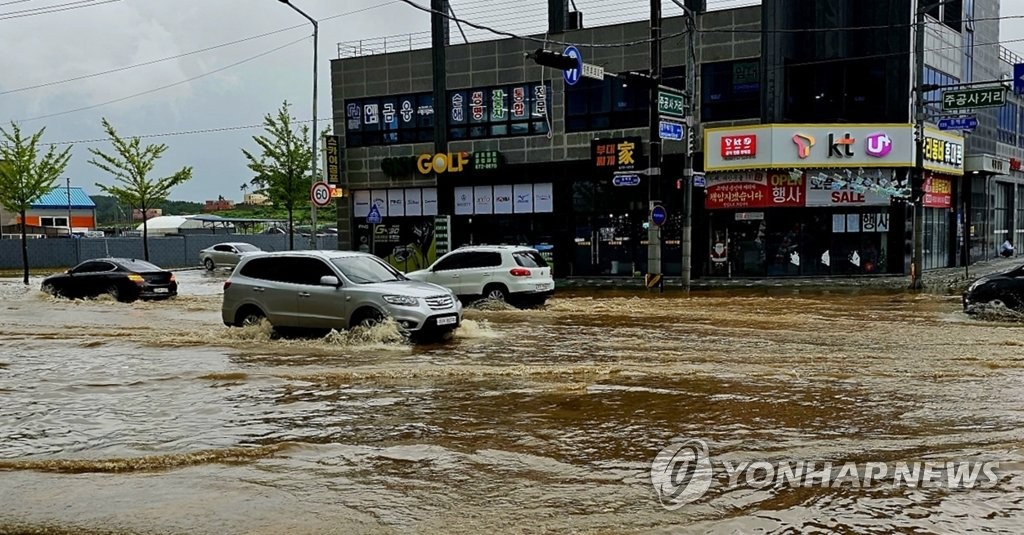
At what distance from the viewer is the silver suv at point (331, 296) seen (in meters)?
14.0

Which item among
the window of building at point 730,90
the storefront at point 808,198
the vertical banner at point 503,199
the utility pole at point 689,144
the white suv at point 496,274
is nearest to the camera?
the white suv at point 496,274

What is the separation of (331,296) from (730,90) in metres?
19.3

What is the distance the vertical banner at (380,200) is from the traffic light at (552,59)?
60.0 ft

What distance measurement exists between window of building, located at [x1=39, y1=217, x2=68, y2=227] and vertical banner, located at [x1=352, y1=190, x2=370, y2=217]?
49.4 metres

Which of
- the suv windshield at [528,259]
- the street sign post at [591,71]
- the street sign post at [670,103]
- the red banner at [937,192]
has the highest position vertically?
the street sign post at [591,71]

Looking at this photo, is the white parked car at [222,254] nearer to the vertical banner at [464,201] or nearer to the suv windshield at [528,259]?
the vertical banner at [464,201]

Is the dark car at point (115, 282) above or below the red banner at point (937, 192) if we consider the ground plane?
below

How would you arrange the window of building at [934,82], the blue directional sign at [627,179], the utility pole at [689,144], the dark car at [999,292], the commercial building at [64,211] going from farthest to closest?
the commercial building at [64,211] → the window of building at [934,82] → the blue directional sign at [627,179] → the utility pole at [689,144] → the dark car at [999,292]

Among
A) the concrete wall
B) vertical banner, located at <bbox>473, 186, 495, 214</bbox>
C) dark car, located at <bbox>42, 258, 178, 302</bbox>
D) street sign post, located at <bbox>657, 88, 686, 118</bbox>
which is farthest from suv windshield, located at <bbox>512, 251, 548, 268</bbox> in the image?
the concrete wall

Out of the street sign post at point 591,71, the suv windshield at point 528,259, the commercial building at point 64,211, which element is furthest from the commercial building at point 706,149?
the commercial building at point 64,211

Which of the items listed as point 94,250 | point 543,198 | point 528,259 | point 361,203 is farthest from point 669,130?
point 94,250

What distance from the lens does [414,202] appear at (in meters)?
36.2

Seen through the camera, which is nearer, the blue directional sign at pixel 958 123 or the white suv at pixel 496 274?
the white suv at pixel 496 274

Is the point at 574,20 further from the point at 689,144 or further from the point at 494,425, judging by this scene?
the point at 494,425
